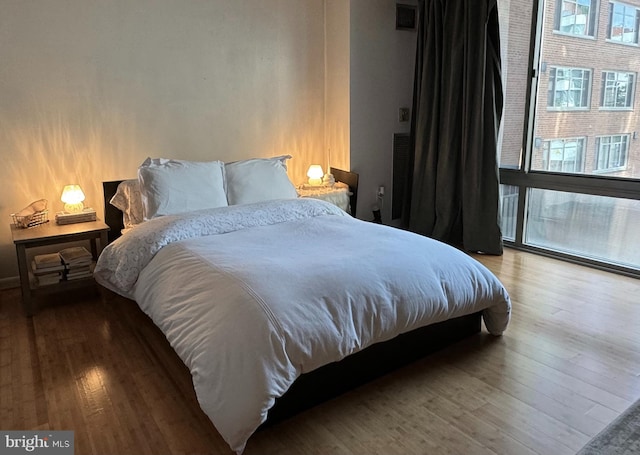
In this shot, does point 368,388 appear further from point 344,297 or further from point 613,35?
point 613,35

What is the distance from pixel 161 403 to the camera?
2.07 metres

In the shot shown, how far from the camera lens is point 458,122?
163 inches

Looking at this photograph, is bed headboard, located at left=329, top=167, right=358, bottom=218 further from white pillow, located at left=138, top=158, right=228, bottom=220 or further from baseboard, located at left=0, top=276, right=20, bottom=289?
baseboard, located at left=0, top=276, right=20, bottom=289

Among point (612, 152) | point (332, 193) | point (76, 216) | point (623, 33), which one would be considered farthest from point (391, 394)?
point (623, 33)

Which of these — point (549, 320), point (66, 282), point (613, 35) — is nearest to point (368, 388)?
point (549, 320)

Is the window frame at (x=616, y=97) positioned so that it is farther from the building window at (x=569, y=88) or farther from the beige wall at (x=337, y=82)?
the beige wall at (x=337, y=82)

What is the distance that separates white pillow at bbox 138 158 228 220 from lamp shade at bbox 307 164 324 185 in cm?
107

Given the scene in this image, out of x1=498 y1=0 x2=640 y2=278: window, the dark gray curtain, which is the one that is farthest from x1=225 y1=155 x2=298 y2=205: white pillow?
x1=498 y1=0 x2=640 y2=278: window

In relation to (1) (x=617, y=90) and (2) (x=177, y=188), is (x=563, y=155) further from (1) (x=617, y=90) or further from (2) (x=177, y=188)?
(2) (x=177, y=188)

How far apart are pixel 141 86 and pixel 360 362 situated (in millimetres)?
2687

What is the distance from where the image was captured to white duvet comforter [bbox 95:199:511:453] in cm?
174

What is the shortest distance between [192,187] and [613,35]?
3.23m

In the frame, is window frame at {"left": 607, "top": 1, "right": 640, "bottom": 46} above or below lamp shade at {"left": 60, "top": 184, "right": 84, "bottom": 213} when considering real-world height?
above

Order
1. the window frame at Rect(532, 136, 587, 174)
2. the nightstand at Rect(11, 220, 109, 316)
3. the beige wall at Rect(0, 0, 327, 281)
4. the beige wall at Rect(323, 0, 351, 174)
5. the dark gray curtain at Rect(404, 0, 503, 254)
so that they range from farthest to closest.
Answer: the beige wall at Rect(323, 0, 351, 174), the dark gray curtain at Rect(404, 0, 503, 254), the window frame at Rect(532, 136, 587, 174), the beige wall at Rect(0, 0, 327, 281), the nightstand at Rect(11, 220, 109, 316)
